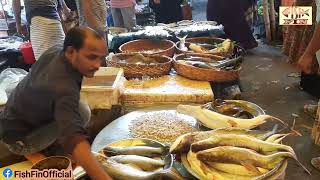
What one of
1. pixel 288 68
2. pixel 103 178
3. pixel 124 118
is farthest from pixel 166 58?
A: pixel 288 68

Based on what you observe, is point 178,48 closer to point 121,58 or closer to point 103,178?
point 121,58

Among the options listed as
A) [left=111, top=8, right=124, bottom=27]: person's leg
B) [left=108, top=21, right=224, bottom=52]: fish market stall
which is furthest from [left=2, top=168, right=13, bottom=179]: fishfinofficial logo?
[left=111, top=8, right=124, bottom=27]: person's leg

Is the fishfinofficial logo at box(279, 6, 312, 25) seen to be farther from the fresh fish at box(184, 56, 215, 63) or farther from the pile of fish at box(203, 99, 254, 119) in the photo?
the pile of fish at box(203, 99, 254, 119)

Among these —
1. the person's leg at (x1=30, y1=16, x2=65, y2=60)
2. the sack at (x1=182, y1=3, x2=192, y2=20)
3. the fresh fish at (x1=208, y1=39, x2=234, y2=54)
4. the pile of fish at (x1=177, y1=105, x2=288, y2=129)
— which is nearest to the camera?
the pile of fish at (x1=177, y1=105, x2=288, y2=129)

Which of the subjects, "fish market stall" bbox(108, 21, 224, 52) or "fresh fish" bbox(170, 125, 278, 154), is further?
"fish market stall" bbox(108, 21, 224, 52)

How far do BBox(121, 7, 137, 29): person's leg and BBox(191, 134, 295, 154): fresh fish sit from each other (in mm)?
4740

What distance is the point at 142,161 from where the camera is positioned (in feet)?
7.07

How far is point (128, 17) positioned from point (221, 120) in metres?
4.51

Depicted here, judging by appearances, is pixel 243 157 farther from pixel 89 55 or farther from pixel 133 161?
pixel 89 55

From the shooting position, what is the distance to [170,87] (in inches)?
146

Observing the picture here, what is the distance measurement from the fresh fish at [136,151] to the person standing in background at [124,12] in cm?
454

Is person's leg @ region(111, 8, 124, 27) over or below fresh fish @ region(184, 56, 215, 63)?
over

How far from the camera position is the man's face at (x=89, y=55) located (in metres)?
1.97

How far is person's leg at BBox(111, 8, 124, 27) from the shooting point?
6.73 meters
